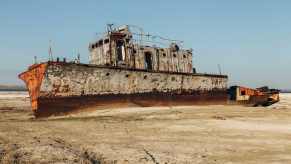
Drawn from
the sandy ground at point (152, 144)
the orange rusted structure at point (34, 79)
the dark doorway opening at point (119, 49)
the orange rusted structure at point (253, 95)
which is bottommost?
the sandy ground at point (152, 144)

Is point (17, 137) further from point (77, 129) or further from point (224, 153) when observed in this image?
point (224, 153)

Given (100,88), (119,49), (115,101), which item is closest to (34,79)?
(100,88)

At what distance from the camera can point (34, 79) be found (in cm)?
1611

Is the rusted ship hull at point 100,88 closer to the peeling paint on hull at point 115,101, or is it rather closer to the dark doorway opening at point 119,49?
the peeling paint on hull at point 115,101

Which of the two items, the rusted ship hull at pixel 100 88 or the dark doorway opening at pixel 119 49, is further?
the dark doorway opening at pixel 119 49

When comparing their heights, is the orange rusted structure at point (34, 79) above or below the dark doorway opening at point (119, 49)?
below

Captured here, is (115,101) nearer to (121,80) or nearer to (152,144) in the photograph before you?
(121,80)

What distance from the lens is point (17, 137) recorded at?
8.73 m

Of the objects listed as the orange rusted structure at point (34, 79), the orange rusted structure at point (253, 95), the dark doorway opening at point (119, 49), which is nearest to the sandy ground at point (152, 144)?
the orange rusted structure at point (34, 79)

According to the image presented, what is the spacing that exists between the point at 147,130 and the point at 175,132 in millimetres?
933

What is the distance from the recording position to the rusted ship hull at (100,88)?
50.3ft

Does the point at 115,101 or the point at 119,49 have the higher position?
the point at 119,49

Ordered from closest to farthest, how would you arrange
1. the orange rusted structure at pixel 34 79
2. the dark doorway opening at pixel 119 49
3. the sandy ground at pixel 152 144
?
1. the sandy ground at pixel 152 144
2. the orange rusted structure at pixel 34 79
3. the dark doorway opening at pixel 119 49

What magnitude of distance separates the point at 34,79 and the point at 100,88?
3.23 meters
